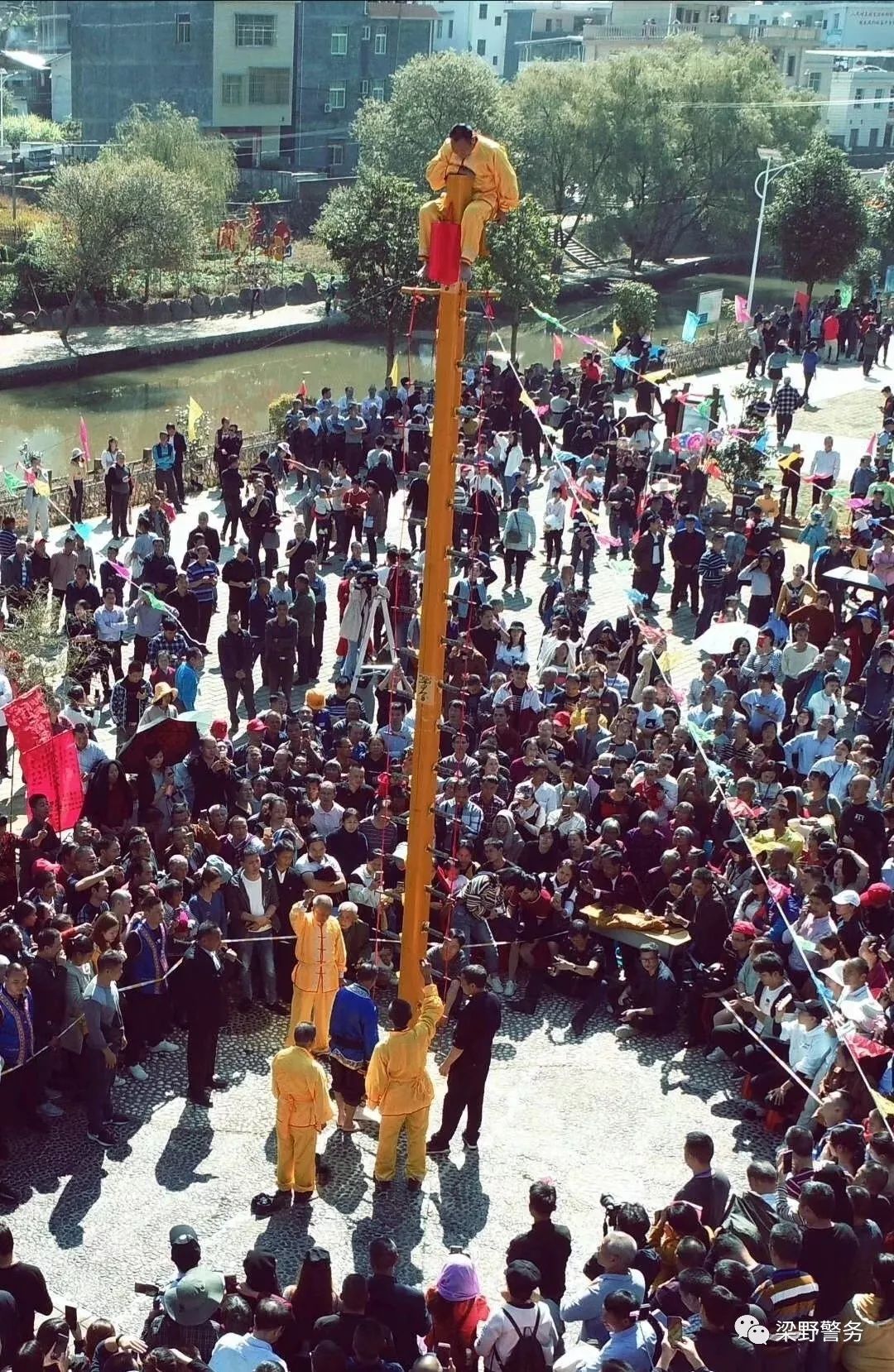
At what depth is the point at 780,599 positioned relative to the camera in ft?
52.3

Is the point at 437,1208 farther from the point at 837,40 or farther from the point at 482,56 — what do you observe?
the point at 837,40

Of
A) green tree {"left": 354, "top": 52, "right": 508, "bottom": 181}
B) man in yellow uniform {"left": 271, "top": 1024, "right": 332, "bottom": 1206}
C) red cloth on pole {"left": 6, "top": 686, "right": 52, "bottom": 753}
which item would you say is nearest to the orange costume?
man in yellow uniform {"left": 271, "top": 1024, "right": 332, "bottom": 1206}

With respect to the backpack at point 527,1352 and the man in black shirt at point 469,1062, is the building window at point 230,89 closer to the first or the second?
the man in black shirt at point 469,1062

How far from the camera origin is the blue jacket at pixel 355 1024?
29.5 feet

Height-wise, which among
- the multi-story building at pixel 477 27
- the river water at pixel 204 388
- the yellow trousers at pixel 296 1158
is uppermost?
the multi-story building at pixel 477 27

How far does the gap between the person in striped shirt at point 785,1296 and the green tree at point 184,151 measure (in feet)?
138

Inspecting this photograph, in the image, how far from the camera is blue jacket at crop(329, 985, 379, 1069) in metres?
8.98

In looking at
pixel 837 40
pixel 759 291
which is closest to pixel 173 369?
pixel 759 291

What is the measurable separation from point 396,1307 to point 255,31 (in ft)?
202

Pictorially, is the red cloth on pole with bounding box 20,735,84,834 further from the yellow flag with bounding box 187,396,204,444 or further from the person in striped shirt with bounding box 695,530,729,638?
the yellow flag with bounding box 187,396,204,444

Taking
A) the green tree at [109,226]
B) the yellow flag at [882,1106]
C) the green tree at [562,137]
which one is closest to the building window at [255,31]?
the green tree at [562,137]

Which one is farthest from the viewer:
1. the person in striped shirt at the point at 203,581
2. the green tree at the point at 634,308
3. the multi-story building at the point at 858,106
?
the multi-story building at the point at 858,106

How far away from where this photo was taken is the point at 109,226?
39344 mm

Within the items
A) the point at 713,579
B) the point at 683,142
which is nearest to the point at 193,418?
the point at 713,579
